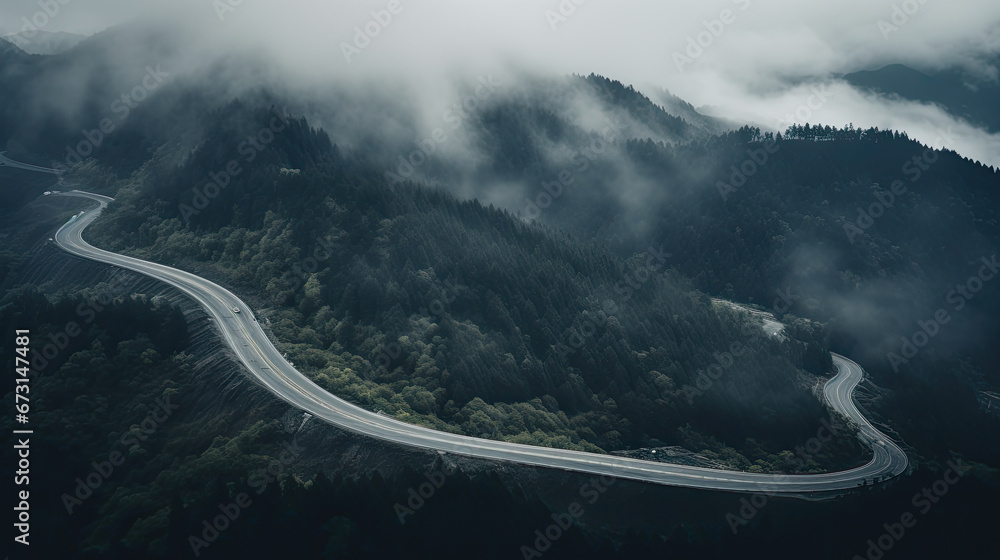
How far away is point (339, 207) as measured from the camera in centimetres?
14338

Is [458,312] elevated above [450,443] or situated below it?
above

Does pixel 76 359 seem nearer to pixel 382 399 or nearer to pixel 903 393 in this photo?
pixel 382 399

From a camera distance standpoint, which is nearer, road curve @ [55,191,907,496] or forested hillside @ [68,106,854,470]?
road curve @ [55,191,907,496]

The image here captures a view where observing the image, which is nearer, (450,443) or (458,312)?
(450,443)

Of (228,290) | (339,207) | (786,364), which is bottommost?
(228,290)

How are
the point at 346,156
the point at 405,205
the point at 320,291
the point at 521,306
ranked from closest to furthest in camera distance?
the point at 320,291 < the point at 521,306 < the point at 405,205 < the point at 346,156

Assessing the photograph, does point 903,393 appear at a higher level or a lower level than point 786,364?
higher

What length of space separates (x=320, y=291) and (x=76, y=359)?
145ft

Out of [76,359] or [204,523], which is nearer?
[204,523]

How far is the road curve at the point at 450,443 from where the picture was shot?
306 ft

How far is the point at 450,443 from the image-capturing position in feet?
307

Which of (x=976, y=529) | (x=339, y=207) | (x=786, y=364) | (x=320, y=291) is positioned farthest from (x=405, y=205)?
(x=976, y=529)

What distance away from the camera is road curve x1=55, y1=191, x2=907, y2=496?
306 feet

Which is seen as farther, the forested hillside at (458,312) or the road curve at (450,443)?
the forested hillside at (458,312)
